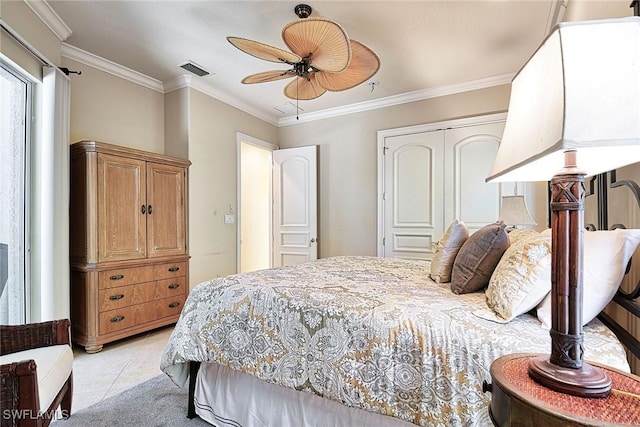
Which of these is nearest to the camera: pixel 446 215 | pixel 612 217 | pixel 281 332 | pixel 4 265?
pixel 612 217

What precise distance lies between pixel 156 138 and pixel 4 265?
2.02 metres

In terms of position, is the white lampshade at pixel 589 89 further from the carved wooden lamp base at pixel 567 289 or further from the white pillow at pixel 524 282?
the white pillow at pixel 524 282

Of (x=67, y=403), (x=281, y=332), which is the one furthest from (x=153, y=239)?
(x=281, y=332)

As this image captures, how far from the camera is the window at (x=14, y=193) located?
2.19 m

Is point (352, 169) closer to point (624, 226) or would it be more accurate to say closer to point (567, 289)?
point (624, 226)

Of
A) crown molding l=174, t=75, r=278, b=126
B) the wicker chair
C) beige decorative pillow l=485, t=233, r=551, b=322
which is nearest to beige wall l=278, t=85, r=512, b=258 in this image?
crown molding l=174, t=75, r=278, b=126

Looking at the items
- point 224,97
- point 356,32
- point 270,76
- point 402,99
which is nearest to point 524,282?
point 270,76

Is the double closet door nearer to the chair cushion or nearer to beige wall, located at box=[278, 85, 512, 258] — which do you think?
beige wall, located at box=[278, 85, 512, 258]

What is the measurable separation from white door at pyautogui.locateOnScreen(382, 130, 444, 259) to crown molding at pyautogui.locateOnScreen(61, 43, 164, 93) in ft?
9.36

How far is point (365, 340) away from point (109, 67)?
364 centimetres

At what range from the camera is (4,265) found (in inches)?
86.1

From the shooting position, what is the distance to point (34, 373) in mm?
1141

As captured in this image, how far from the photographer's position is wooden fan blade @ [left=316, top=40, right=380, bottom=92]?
2176 mm

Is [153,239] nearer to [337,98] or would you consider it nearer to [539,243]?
[337,98]
